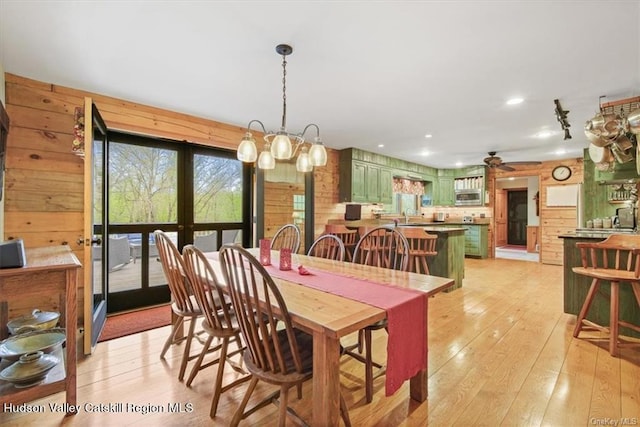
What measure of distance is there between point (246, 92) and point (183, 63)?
26.7 inches

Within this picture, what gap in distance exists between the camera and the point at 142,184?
3514mm

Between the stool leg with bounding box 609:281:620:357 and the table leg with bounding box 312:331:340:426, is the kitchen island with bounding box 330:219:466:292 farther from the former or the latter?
the table leg with bounding box 312:331:340:426

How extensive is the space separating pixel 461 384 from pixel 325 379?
1.26 m

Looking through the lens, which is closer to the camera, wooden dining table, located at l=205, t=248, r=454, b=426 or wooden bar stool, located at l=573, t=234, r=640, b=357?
wooden dining table, located at l=205, t=248, r=454, b=426

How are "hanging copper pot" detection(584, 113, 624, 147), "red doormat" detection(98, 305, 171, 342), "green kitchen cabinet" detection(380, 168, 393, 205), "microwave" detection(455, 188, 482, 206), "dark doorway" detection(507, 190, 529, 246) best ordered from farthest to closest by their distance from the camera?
"dark doorway" detection(507, 190, 529, 246), "microwave" detection(455, 188, 482, 206), "green kitchen cabinet" detection(380, 168, 393, 205), "hanging copper pot" detection(584, 113, 624, 147), "red doormat" detection(98, 305, 171, 342)

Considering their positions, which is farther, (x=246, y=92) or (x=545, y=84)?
(x=246, y=92)

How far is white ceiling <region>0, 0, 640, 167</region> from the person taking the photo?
1.79 meters

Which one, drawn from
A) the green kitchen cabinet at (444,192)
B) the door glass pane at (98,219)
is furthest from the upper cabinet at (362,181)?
the door glass pane at (98,219)

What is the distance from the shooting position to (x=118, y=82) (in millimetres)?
2740

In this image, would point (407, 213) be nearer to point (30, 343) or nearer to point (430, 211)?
point (430, 211)

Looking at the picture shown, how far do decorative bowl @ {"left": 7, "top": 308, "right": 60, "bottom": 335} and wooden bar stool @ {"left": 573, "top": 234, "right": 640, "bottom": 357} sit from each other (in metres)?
4.30

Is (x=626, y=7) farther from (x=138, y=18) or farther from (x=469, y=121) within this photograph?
(x=138, y=18)

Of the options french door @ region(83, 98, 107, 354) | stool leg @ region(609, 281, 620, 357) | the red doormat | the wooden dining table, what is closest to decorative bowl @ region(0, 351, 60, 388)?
french door @ region(83, 98, 107, 354)

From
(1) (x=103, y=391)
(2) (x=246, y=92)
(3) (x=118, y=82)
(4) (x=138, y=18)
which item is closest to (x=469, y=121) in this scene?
(2) (x=246, y=92)
